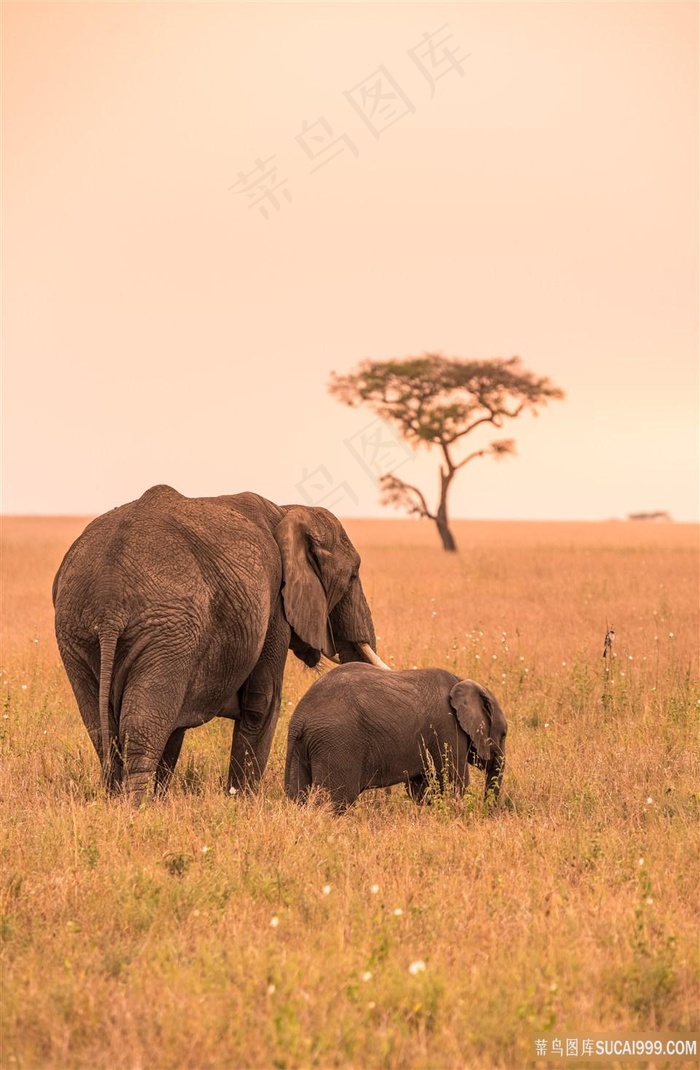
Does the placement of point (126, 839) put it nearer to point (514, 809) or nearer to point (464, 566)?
point (514, 809)

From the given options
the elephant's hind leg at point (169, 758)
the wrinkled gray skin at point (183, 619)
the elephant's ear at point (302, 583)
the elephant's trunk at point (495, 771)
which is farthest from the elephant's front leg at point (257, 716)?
the elephant's trunk at point (495, 771)

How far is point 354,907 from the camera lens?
6.25m

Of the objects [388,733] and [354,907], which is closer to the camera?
[354,907]

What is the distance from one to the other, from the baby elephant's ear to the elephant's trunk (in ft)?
0.43

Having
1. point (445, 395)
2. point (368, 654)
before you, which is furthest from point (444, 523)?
point (368, 654)

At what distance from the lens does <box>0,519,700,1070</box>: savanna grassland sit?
4.88 metres

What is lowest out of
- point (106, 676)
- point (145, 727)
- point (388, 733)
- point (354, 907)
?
point (354, 907)

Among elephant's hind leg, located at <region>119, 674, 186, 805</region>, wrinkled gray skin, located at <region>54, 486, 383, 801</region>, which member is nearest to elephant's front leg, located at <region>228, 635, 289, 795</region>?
wrinkled gray skin, located at <region>54, 486, 383, 801</region>

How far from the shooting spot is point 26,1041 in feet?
16.0

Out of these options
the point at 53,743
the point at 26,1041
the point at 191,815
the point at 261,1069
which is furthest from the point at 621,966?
the point at 53,743

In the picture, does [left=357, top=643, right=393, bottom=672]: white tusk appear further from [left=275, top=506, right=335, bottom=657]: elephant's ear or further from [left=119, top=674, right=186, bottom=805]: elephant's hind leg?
[left=119, top=674, right=186, bottom=805]: elephant's hind leg

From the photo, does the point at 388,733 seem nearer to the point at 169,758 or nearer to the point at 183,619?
the point at 183,619

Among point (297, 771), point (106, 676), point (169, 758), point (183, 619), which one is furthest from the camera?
point (169, 758)

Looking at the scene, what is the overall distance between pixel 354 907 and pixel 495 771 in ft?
9.68
